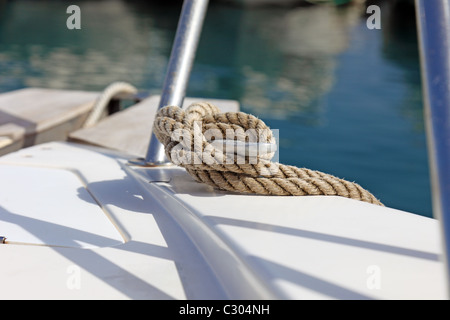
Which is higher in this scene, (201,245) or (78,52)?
(78,52)

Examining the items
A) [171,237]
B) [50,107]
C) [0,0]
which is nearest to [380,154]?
[50,107]

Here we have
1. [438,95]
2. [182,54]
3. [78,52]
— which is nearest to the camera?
[438,95]

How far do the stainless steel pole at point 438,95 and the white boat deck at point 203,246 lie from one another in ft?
0.50

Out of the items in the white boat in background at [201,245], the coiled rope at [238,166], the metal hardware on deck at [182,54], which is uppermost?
the metal hardware on deck at [182,54]

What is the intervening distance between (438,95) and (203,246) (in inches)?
17.1

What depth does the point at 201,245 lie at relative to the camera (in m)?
0.83

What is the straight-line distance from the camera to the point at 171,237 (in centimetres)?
88

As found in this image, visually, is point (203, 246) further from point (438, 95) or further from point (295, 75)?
point (295, 75)

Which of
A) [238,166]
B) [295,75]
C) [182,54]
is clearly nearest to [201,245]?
[238,166]

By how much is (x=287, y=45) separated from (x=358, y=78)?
457 centimetres

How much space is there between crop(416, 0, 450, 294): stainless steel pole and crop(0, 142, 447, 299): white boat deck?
0.50 ft

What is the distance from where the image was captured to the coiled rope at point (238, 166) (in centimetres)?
96

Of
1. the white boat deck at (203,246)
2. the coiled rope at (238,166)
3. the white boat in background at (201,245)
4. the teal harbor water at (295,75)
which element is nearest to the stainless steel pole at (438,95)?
the white boat in background at (201,245)

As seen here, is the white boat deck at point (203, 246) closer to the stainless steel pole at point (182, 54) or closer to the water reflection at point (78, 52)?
the stainless steel pole at point (182, 54)
